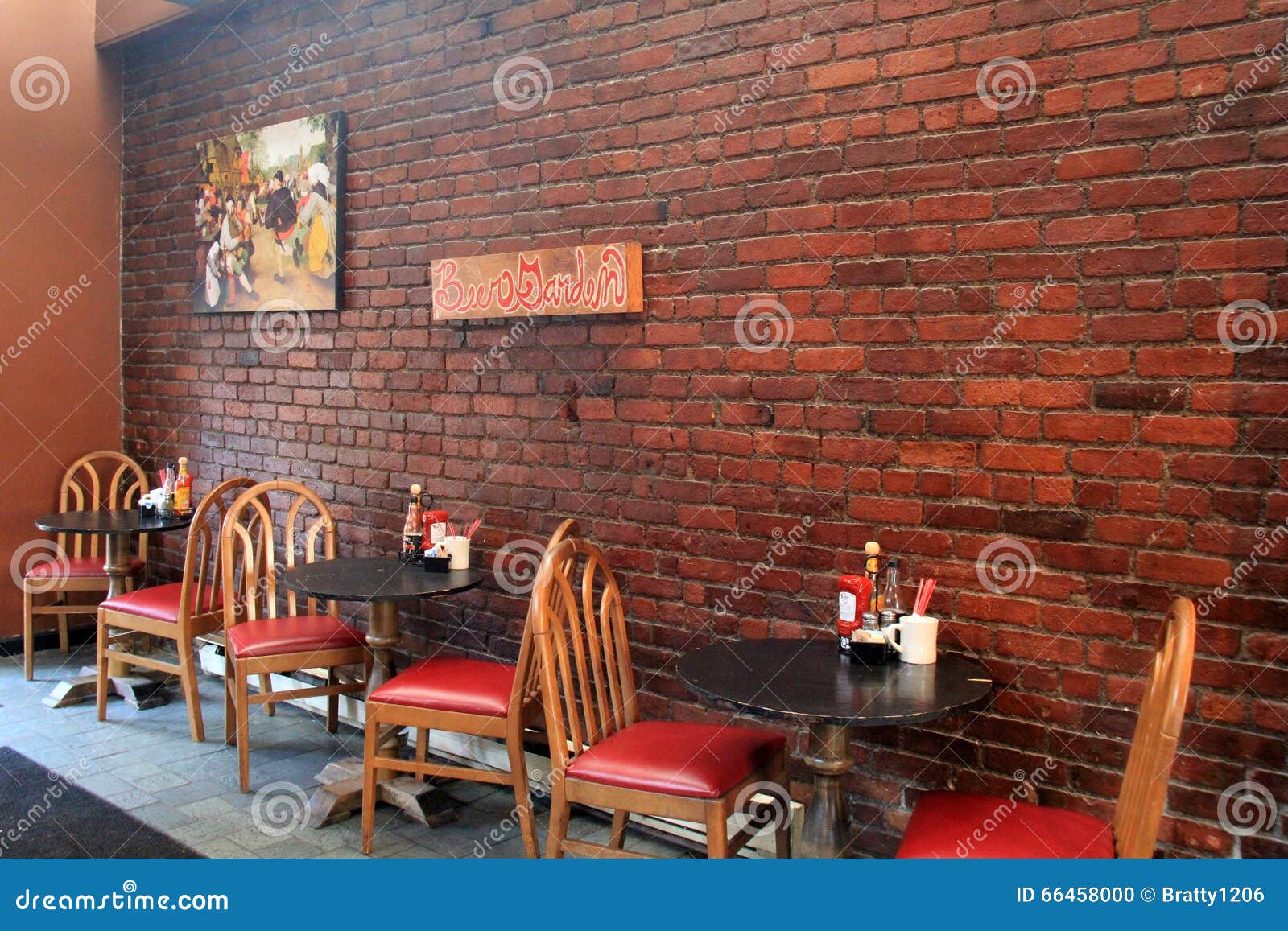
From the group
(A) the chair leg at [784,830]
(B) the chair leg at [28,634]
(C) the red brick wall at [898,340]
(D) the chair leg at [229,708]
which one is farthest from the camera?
(B) the chair leg at [28,634]

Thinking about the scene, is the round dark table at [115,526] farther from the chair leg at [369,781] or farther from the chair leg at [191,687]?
the chair leg at [369,781]

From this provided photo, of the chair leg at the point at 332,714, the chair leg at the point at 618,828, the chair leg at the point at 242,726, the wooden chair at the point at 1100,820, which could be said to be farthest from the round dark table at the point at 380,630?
the wooden chair at the point at 1100,820

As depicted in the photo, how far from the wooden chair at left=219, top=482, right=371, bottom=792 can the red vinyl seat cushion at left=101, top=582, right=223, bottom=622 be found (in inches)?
5.3

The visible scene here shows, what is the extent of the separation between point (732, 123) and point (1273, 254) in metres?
1.48

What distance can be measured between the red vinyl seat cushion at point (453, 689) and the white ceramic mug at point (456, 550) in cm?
45

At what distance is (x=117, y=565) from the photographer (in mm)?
4594

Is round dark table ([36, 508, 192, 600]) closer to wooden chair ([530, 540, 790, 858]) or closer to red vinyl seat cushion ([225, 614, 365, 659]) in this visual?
red vinyl seat cushion ([225, 614, 365, 659])

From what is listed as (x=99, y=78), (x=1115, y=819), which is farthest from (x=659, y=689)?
(x=99, y=78)

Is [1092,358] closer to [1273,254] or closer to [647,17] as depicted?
[1273,254]

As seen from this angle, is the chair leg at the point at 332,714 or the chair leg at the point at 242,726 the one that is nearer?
the chair leg at the point at 242,726

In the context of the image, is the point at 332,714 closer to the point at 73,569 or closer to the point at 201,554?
the point at 201,554

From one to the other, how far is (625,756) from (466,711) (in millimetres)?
700

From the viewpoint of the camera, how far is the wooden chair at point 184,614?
3971 millimetres

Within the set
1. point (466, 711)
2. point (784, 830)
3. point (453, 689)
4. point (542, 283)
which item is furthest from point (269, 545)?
point (784, 830)
